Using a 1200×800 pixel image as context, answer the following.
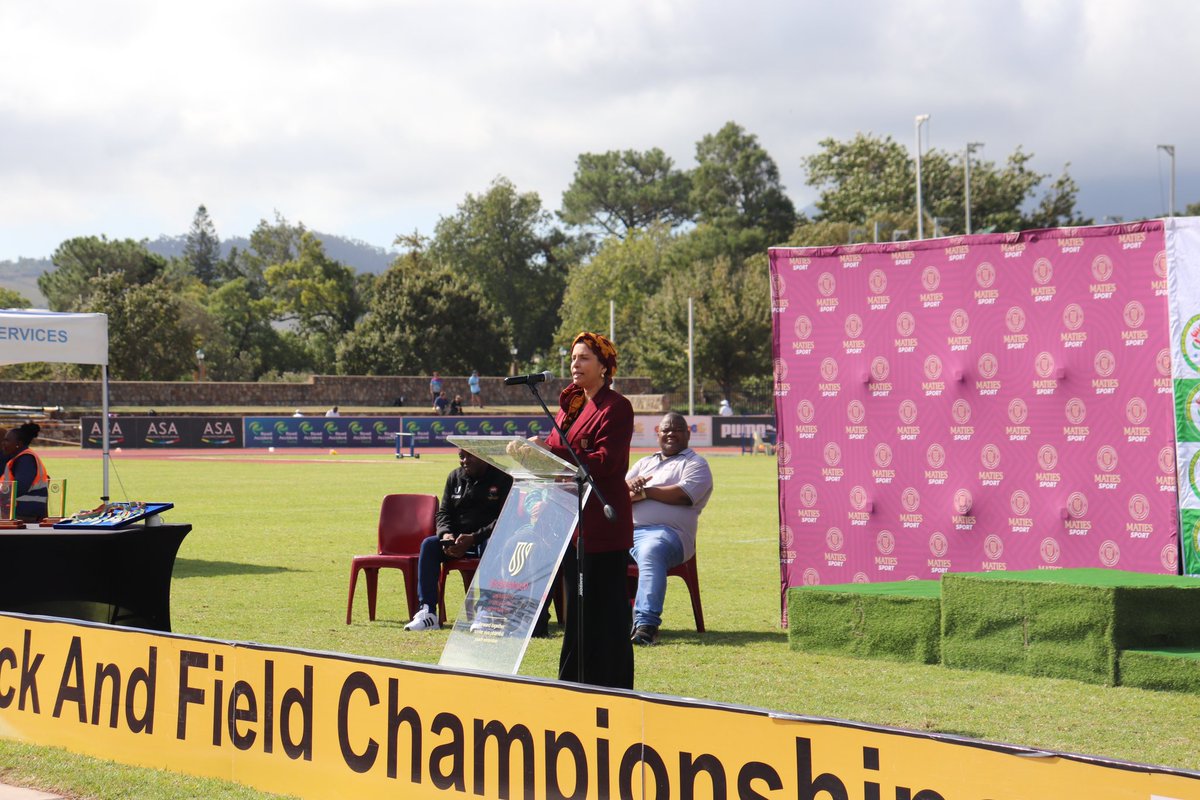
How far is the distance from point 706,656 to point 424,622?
240 centimetres

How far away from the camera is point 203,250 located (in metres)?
155

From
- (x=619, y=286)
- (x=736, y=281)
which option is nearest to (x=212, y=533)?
(x=736, y=281)

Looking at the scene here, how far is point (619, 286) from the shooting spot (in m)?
89.9

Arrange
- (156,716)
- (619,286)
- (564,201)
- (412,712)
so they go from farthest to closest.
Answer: (564,201), (619,286), (156,716), (412,712)

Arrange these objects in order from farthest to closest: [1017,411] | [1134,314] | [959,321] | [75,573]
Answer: [959,321] → [1017,411] → [1134,314] → [75,573]

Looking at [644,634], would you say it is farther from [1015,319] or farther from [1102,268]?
[1102,268]

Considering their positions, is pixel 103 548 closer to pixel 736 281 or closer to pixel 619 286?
pixel 736 281

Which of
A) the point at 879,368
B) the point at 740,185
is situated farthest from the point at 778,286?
the point at 740,185

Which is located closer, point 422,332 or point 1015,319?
point 1015,319

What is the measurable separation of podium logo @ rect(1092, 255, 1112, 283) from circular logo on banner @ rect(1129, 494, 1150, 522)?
4.84 ft

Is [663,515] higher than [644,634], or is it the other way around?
[663,515]

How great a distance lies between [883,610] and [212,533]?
38.9 feet

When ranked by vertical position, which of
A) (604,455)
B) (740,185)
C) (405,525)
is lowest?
(405,525)

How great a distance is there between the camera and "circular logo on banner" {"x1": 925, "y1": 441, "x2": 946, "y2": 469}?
10.2 m
